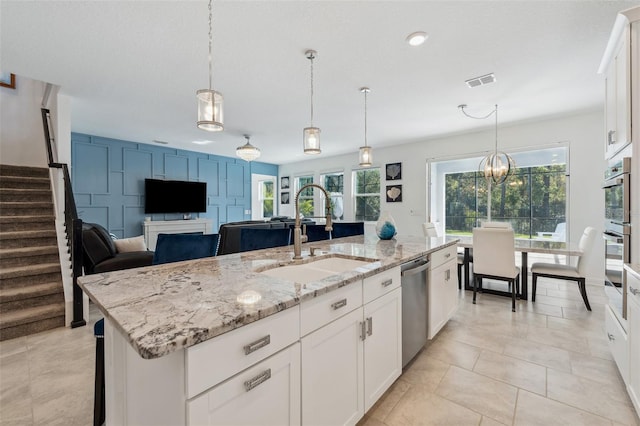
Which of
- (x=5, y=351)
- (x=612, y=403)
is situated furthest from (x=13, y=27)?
(x=612, y=403)

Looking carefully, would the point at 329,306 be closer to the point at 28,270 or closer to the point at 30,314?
the point at 30,314

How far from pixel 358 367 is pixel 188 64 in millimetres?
3070

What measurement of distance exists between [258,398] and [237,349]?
21 centimetres

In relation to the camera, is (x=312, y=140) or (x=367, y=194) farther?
(x=367, y=194)

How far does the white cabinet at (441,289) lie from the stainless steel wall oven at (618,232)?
1.09 meters

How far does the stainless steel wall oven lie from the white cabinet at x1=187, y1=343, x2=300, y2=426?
2113 mm

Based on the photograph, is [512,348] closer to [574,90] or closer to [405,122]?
[574,90]

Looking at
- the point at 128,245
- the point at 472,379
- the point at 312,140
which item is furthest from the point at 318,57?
the point at 128,245

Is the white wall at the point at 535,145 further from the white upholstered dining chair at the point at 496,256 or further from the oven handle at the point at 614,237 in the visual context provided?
the oven handle at the point at 614,237

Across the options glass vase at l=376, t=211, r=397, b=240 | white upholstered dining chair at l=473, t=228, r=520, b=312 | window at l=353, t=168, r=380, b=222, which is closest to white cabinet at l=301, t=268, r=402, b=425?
glass vase at l=376, t=211, r=397, b=240

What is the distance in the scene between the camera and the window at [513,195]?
4.85 meters

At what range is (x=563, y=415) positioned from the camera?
63.7 inches

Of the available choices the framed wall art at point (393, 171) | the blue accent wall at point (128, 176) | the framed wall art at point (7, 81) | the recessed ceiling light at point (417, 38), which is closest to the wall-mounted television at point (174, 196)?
the blue accent wall at point (128, 176)

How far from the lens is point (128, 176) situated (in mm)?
6059
